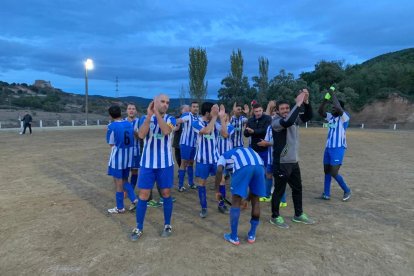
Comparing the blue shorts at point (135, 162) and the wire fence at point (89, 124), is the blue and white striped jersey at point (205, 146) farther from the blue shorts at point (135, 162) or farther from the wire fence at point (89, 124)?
the wire fence at point (89, 124)

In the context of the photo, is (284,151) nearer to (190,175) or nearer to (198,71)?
(190,175)

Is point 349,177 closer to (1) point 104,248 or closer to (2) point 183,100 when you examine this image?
(1) point 104,248

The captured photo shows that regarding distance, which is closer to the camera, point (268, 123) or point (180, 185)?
point (268, 123)

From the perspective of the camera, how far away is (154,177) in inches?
181

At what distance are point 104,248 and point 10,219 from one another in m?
2.18

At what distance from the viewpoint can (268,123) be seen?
6.18 m

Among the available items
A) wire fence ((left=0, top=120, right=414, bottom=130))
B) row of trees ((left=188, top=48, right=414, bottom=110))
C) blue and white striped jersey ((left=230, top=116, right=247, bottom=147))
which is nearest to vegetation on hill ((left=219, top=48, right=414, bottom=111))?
row of trees ((left=188, top=48, right=414, bottom=110))

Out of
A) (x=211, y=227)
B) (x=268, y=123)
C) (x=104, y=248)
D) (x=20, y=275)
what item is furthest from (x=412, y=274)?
(x=20, y=275)

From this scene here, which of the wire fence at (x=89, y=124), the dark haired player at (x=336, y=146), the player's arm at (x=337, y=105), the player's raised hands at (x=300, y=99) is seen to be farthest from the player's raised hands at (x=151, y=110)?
the wire fence at (x=89, y=124)

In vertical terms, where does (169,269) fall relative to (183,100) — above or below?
below

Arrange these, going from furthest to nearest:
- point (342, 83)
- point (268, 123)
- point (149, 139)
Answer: point (342, 83) → point (268, 123) → point (149, 139)

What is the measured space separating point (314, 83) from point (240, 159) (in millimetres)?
42809

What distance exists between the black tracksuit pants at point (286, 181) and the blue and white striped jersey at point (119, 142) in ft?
8.30

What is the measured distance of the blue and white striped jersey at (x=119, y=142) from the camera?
18.0 feet
